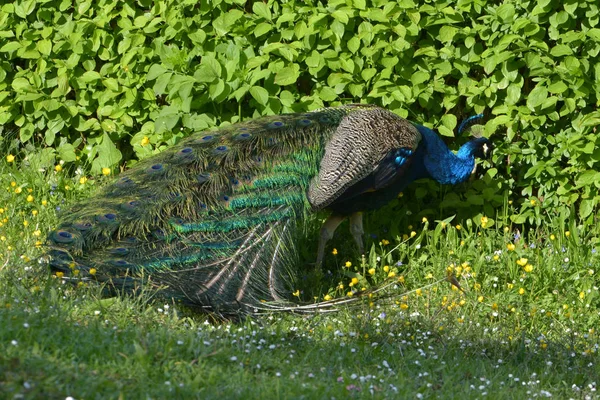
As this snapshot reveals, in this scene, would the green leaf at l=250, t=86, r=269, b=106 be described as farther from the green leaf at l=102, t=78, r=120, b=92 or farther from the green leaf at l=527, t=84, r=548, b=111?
the green leaf at l=527, t=84, r=548, b=111

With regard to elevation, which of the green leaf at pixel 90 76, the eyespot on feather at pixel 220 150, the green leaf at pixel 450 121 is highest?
the green leaf at pixel 90 76

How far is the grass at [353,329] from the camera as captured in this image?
339cm

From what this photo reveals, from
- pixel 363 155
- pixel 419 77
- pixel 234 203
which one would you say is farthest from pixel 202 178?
pixel 419 77

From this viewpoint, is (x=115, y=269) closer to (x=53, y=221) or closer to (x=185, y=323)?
(x=185, y=323)

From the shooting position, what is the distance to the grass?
3.39 meters

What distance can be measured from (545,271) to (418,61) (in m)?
1.50

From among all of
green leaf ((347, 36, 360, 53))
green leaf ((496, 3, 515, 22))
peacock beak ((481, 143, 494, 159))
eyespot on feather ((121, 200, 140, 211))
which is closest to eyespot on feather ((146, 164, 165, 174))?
eyespot on feather ((121, 200, 140, 211))

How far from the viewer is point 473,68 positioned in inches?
240

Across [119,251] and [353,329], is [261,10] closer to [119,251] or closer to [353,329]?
[119,251]

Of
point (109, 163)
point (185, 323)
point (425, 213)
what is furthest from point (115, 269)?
point (425, 213)

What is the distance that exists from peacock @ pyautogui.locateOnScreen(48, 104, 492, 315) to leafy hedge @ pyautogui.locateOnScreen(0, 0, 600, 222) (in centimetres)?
46

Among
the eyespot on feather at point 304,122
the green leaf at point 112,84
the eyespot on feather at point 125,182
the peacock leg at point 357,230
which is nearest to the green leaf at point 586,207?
the peacock leg at point 357,230

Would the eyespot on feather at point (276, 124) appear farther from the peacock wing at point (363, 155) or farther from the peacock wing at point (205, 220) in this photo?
the peacock wing at point (363, 155)

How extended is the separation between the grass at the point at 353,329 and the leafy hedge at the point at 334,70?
13.9 inches
